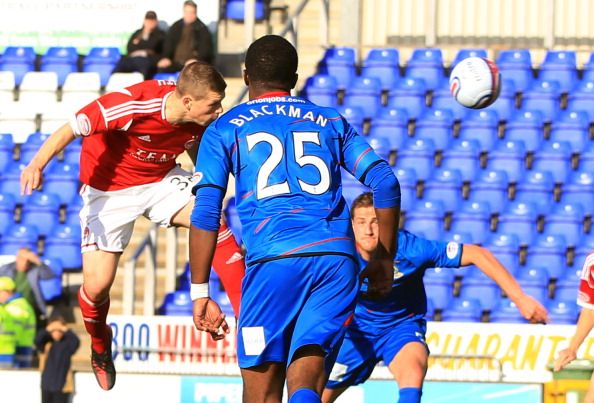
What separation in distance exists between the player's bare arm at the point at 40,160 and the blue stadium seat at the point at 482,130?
8.60 m

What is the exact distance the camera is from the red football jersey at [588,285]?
8.09 m

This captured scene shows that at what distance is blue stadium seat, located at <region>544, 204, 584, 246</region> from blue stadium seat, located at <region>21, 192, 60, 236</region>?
5687 millimetres

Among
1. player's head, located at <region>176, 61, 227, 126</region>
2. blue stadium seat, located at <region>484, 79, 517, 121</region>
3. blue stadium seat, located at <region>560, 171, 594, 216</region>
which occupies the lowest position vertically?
blue stadium seat, located at <region>560, 171, 594, 216</region>

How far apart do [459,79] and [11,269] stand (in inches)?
204

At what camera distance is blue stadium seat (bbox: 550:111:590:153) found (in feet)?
50.1

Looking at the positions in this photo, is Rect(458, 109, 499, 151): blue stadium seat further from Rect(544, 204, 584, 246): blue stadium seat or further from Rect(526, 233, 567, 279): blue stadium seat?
Rect(526, 233, 567, 279): blue stadium seat

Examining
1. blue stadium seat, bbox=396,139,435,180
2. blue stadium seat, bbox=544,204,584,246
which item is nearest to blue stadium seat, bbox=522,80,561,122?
blue stadium seat, bbox=396,139,435,180

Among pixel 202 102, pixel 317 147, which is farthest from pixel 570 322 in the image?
pixel 317 147

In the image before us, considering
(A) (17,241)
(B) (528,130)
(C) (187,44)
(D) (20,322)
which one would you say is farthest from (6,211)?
(B) (528,130)

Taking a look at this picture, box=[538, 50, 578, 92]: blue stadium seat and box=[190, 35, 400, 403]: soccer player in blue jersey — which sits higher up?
box=[538, 50, 578, 92]: blue stadium seat

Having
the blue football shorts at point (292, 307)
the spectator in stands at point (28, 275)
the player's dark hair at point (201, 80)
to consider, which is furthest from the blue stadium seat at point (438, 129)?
Result: the blue football shorts at point (292, 307)

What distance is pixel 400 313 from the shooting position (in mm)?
8211

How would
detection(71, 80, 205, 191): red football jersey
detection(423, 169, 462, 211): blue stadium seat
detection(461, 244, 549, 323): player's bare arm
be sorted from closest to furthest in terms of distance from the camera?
detection(461, 244, 549, 323): player's bare arm, detection(71, 80, 205, 191): red football jersey, detection(423, 169, 462, 211): blue stadium seat

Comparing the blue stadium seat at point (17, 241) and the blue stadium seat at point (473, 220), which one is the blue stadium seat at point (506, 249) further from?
the blue stadium seat at point (17, 241)
